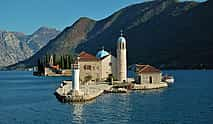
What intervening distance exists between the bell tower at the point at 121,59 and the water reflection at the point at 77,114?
44367mm

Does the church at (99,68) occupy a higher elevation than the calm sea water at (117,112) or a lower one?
higher

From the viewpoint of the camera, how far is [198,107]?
6881cm

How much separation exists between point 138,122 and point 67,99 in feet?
91.4

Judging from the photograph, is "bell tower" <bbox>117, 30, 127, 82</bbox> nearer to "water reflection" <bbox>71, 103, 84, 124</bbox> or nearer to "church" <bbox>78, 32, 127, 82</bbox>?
"church" <bbox>78, 32, 127, 82</bbox>

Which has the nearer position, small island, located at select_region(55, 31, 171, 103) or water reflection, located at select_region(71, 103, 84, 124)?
water reflection, located at select_region(71, 103, 84, 124)

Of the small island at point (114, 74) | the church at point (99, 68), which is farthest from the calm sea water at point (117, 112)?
the church at point (99, 68)

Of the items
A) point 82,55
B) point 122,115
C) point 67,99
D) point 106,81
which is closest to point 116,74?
point 106,81

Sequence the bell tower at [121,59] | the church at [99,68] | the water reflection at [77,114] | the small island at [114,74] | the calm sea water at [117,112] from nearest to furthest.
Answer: the calm sea water at [117,112], the water reflection at [77,114], the small island at [114,74], the bell tower at [121,59], the church at [99,68]

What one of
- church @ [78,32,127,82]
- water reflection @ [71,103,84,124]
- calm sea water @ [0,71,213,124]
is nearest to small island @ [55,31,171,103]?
church @ [78,32,127,82]

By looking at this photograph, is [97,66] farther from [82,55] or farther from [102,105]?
[102,105]

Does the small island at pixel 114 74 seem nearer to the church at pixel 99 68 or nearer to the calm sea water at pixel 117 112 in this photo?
the church at pixel 99 68

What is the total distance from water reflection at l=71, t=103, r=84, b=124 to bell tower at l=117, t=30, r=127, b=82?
4437cm

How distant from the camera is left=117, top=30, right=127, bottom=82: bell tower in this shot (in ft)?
384

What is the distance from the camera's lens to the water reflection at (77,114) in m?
55.7
